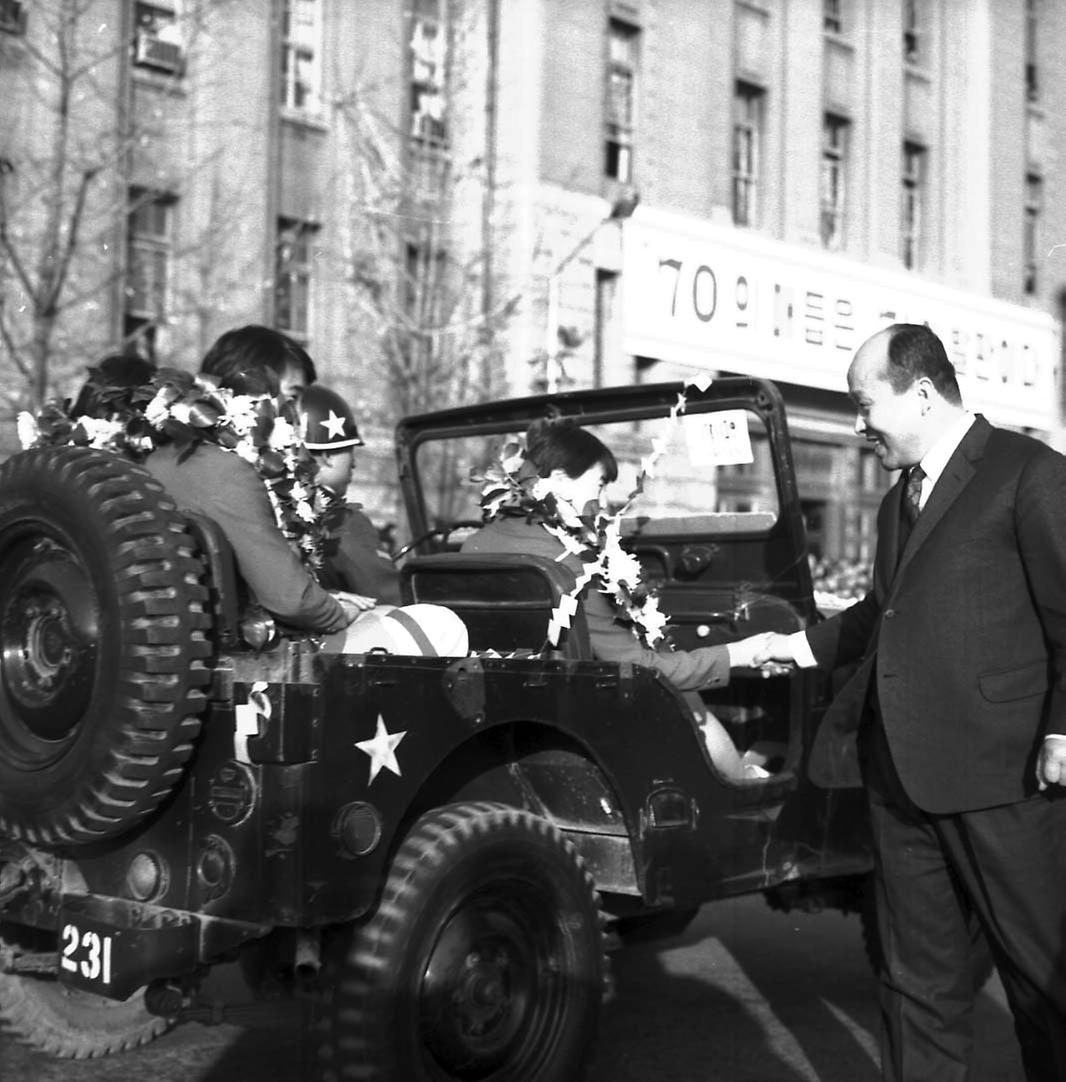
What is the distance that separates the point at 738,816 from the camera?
15.0ft

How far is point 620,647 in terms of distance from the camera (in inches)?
178

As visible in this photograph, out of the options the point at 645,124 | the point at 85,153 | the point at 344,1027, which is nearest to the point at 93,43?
the point at 85,153

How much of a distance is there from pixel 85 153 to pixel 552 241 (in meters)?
8.23

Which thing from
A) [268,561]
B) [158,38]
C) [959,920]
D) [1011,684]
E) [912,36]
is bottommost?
[959,920]

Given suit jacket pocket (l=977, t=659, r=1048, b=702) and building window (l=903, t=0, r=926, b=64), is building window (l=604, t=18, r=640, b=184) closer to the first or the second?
building window (l=903, t=0, r=926, b=64)

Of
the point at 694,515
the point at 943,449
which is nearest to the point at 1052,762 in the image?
the point at 943,449

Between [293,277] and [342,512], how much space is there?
15.7 meters

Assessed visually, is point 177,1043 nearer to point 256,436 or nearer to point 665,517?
point 256,436

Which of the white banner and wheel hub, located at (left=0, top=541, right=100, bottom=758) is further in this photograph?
the white banner

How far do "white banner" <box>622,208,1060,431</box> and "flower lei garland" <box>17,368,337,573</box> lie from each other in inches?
46.4

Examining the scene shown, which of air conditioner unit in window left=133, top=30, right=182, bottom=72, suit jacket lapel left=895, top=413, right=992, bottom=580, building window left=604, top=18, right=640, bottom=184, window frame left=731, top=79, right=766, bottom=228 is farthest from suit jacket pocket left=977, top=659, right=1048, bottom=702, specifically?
window frame left=731, top=79, right=766, bottom=228

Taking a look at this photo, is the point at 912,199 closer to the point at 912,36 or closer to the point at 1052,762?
the point at 912,36

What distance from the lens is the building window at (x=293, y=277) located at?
19.3 m

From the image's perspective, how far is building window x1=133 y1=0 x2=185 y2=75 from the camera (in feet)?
47.5
